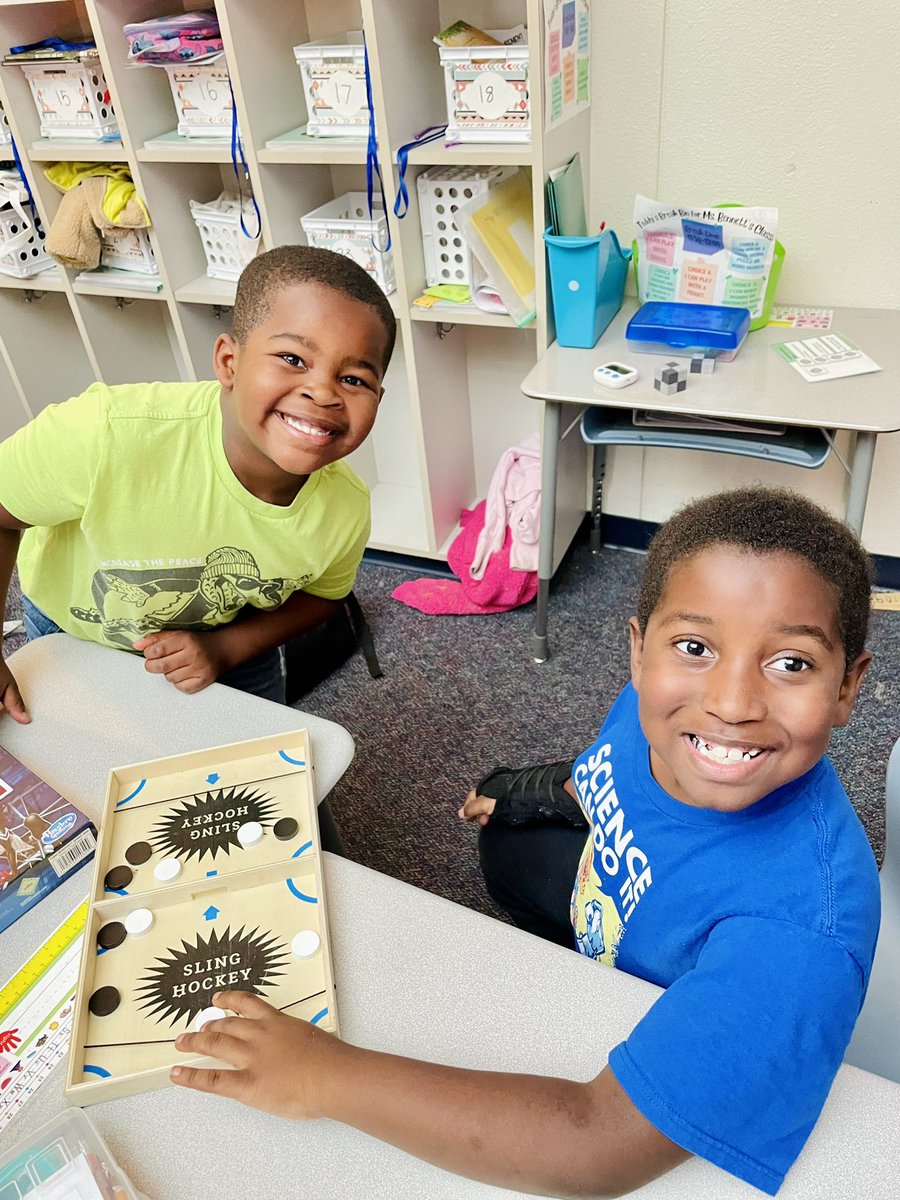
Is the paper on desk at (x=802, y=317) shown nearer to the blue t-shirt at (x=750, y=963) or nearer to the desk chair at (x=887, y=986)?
A: the desk chair at (x=887, y=986)

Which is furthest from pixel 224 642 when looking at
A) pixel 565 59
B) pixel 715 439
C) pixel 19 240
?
pixel 19 240

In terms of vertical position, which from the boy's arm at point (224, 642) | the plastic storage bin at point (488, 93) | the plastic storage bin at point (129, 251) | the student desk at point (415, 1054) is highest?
the plastic storage bin at point (488, 93)

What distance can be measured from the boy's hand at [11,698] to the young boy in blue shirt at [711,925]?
0.50 meters

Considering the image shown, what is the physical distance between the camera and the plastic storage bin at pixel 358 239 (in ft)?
6.53

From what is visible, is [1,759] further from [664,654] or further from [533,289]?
[533,289]

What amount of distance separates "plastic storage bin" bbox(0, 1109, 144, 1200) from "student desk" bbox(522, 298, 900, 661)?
1.44 metres

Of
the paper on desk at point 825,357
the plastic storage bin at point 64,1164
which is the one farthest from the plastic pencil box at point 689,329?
the plastic storage bin at point 64,1164

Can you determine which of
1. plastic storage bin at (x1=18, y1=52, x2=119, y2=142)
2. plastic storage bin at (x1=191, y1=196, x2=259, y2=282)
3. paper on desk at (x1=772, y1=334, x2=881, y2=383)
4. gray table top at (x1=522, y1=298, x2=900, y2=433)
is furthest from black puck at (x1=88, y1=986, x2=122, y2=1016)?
plastic storage bin at (x1=18, y1=52, x2=119, y2=142)

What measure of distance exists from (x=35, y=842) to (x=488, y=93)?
1.67 m

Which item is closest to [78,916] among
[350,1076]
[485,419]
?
[350,1076]

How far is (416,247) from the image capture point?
202 cm

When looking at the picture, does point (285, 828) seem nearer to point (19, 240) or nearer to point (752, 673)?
point (752, 673)

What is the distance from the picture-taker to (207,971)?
74cm

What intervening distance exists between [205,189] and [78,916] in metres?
2.15
